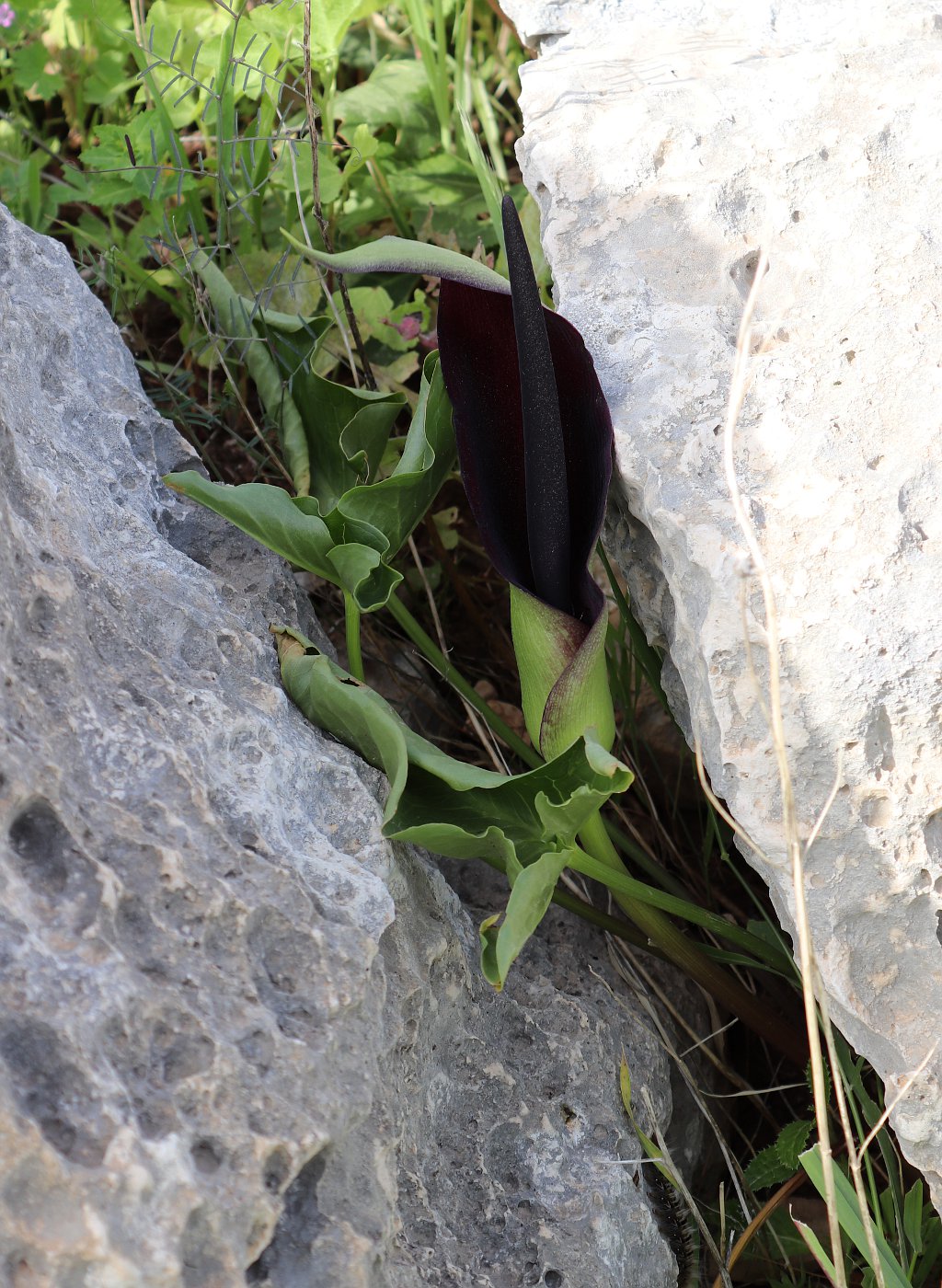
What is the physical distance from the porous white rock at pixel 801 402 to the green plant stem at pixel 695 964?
129mm

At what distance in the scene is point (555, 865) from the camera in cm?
71

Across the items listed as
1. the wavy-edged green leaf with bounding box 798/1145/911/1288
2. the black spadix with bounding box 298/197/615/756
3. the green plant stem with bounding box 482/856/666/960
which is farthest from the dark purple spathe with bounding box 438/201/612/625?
the wavy-edged green leaf with bounding box 798/1145/911/1288

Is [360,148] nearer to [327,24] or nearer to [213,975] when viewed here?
[327,24]

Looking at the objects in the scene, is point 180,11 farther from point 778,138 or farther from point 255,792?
point 255,792

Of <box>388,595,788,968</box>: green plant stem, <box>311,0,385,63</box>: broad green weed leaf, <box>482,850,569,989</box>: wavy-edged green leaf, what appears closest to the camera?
<box>482,850,569,989</box>: wavy-edged green leaf

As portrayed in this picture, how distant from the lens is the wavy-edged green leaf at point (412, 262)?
0.77m

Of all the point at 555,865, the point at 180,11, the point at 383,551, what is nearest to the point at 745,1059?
the point at 555,865

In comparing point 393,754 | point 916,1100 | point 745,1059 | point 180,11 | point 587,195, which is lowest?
point 745,1059

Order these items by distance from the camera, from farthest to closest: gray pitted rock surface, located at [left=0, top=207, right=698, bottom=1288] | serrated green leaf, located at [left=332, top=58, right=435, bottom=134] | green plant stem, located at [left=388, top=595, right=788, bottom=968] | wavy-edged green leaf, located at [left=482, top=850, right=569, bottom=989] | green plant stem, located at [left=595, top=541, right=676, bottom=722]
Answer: serrated green leaf, located at [left=332, top=58, right=435, bottom=134] < green plant stem, located at [left=595, top=541, right=676, bottom=722] < green plant stem, located at [left=388, top=595, right=788, bottom=968] < wavy-edged green leaf, located at [left=482, top=850, right=569, bottom=989] < gray pitted rock surface, located at [left=0, top=207, right=698, bottom=1288]

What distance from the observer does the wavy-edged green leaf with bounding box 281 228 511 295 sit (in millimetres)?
770

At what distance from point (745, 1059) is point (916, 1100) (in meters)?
0.31

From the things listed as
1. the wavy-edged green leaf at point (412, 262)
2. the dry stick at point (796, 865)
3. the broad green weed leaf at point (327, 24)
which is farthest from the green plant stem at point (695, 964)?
the broad green weed leaf at point (327, 24)

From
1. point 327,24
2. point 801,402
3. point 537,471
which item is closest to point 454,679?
point 537,471

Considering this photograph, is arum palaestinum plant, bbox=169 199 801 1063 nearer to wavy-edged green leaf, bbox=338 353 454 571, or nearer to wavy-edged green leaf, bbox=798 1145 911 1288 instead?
wavy-edged green leaf, bbox=338 353 454 571
